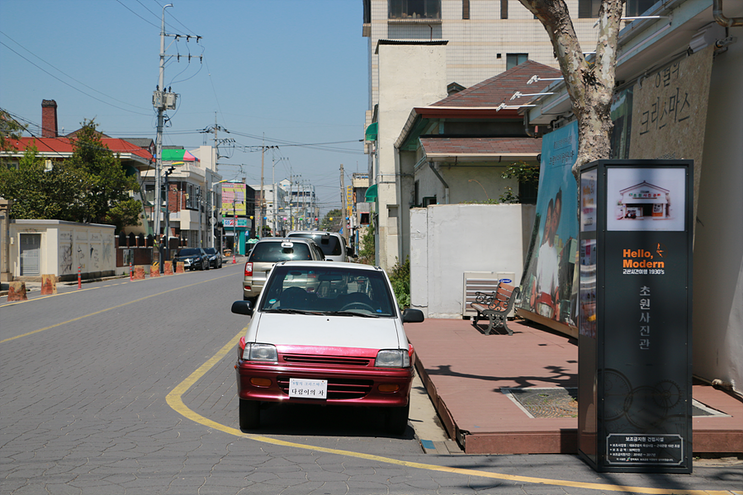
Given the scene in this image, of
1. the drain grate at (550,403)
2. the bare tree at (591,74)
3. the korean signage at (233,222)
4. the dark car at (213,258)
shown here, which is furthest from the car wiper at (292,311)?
the korean signage at (233,222)

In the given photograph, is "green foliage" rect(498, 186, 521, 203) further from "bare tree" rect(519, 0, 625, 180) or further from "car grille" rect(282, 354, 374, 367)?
"car grille" rect(282, 354, 374, 367)

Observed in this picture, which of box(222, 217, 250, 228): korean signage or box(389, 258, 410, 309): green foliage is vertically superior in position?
box(222, 217, 250, 228): korean signage

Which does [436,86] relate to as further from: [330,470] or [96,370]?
[330,470]

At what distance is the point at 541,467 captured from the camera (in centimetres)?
529

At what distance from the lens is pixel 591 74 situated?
6.36 metres

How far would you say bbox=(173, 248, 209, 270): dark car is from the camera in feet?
157

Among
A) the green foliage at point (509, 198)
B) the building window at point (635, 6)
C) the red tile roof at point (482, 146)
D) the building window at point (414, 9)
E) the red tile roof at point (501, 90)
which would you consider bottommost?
the green foliage at point (509, 198)

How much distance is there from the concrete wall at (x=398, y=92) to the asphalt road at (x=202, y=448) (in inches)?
634

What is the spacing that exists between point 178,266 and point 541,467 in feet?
134

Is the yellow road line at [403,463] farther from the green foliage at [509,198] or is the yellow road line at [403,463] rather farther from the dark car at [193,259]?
the dark car at [193,259]

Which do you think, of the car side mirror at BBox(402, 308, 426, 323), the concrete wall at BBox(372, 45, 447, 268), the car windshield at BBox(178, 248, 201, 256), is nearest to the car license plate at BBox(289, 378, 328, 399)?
the car side mirror at BBox(402, 308, 426, 323)

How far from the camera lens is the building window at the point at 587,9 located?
1690 inches

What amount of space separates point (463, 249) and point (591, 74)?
314 inches

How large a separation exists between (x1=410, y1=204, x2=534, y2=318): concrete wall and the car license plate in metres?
8.38
